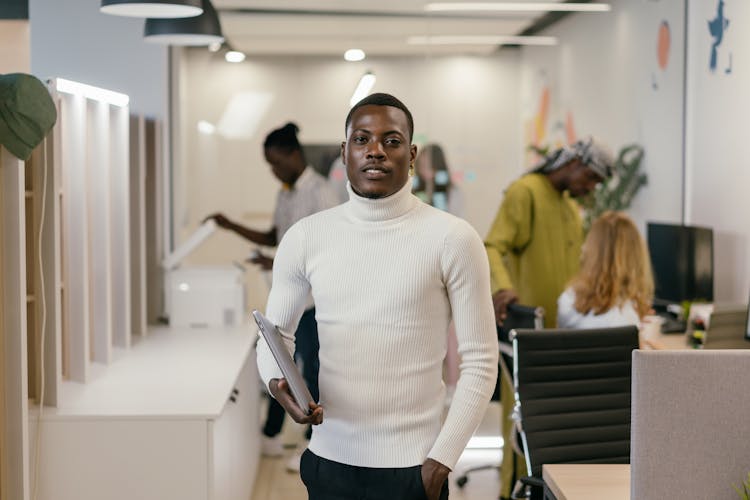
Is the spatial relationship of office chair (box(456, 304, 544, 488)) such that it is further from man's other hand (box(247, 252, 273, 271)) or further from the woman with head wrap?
man's other hand (box(247, 252, 273, 271))

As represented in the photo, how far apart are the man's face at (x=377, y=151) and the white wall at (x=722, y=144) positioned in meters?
3.12

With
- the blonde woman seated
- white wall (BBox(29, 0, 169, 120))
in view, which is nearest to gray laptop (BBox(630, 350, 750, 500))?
the blonde woman seated

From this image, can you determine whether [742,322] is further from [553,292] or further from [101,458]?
[101,458]

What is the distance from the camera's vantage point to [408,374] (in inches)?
88.6

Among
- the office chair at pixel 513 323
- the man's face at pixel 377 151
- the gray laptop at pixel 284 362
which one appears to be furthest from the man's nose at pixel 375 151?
the office chair at pixel 513 323

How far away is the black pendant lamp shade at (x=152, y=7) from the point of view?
12.8ft

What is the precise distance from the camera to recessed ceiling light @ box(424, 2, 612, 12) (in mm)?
6172

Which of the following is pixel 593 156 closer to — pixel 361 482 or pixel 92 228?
pixel 92 228

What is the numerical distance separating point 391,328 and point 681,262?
345 centimetres

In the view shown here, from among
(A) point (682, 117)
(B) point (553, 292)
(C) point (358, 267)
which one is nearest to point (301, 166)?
(B) point (553, 292)

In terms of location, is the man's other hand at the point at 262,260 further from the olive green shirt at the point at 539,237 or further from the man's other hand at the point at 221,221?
the olive green shirt at the point at 539,237

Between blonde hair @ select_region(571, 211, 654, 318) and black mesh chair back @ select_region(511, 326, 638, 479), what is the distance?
456 millimetres

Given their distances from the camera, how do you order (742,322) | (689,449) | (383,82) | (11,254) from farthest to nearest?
1. (383,82)
2. (742,322)
3. (11,254)
4. (689,449)

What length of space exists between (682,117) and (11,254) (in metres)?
3.93
